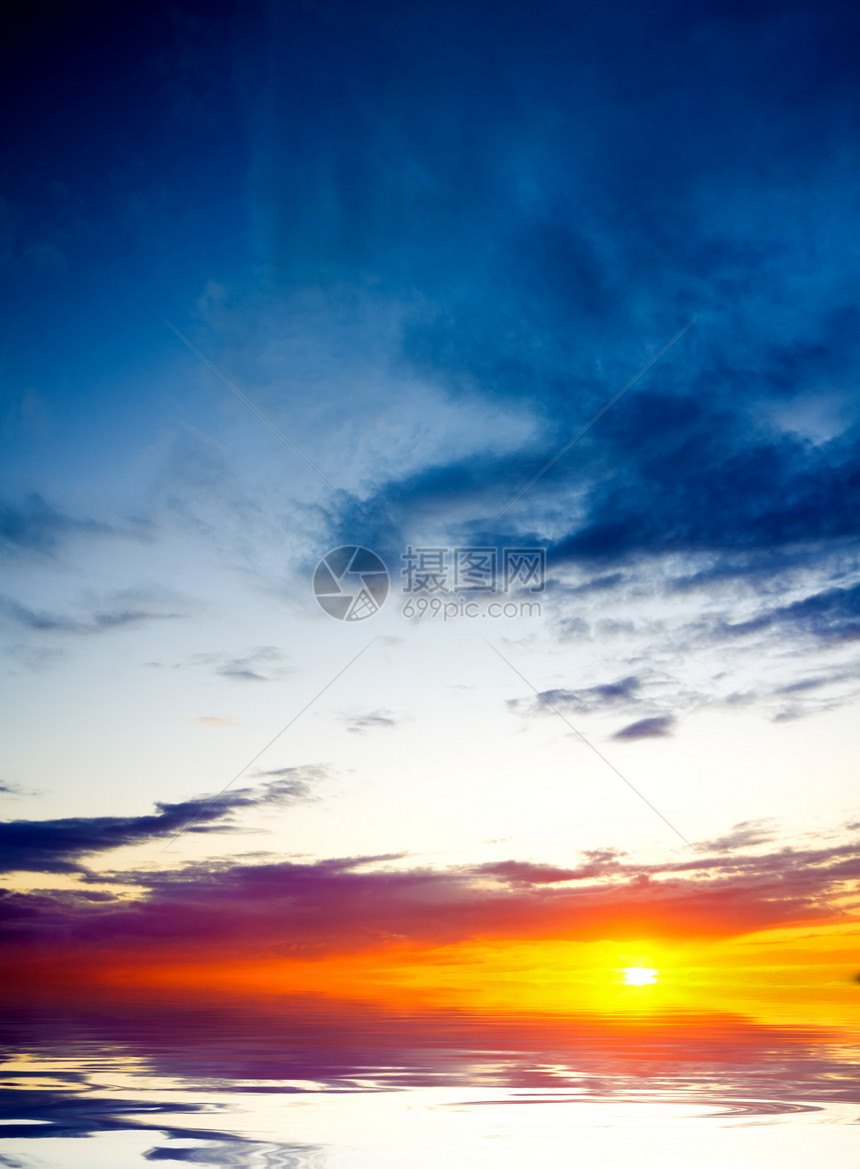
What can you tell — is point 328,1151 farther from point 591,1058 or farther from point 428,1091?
point 591,1058

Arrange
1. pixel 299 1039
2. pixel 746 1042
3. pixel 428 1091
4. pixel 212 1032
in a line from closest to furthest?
1. pixel 428 1091
2. pixel 746 1042
3. pixel 299 1039
4. pixel 212 1032

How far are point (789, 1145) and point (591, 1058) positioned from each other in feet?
38.7

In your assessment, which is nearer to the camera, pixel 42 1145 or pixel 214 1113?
pixel 42 1145

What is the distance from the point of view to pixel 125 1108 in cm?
2002

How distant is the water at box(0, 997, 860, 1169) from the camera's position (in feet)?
52.7

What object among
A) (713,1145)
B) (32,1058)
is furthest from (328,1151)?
(32,1058)

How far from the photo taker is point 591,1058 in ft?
89.7

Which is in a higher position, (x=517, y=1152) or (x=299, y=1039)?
(x=299, y=1039)

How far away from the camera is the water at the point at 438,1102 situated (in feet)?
52.7

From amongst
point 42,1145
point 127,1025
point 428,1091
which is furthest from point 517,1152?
point 127,1025

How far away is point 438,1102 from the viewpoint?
2039 centimetres

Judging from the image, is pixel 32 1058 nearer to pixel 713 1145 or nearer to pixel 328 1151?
pixel 328 1151

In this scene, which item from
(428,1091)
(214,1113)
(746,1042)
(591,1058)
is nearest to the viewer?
(214,1113)

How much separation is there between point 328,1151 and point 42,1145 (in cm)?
530
